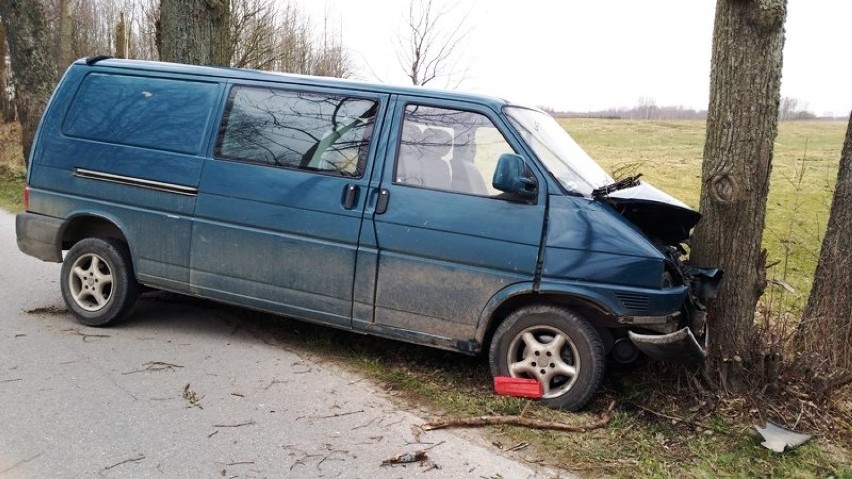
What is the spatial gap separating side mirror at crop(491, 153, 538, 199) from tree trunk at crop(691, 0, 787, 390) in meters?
1.38

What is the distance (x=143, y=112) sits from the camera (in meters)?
5.71

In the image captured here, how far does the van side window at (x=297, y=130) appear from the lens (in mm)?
5059

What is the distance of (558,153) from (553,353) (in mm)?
1388

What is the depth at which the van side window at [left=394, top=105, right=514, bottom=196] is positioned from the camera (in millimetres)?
4715

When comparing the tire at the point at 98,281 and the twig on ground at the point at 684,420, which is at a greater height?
the tire at the point at 98,281

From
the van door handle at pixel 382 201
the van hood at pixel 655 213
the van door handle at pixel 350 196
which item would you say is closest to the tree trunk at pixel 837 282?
the van hood at pixel 655 213

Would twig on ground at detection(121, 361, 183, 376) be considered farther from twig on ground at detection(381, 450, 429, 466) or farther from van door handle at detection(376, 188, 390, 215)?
twig on ground at detection(381, 450, 429, 466)

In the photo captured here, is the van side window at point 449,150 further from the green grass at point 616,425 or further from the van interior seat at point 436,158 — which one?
the green grass at point 616,425

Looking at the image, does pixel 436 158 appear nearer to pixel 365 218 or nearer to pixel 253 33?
pixel 365 218

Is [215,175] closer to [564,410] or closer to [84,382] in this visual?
[84,382]

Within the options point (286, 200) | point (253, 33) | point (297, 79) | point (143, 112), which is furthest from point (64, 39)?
point (286, 200)

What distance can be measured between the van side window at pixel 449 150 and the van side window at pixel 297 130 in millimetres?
304

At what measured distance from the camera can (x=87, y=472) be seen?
3.51 m

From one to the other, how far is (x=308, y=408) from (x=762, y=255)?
3261 millimetres
